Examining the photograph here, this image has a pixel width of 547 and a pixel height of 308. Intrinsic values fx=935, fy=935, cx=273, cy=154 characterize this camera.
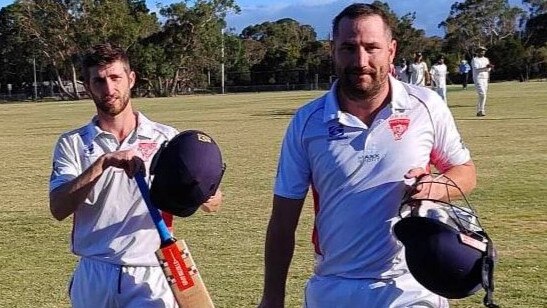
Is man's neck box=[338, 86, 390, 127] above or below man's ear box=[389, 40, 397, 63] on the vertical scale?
below

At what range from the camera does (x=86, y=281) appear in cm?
489

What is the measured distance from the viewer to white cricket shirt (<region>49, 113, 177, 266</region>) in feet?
15.9

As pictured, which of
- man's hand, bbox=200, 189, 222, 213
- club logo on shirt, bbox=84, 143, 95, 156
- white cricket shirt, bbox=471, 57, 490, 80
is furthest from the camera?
white cricket shirt, bbox=471, 57, 490, 80

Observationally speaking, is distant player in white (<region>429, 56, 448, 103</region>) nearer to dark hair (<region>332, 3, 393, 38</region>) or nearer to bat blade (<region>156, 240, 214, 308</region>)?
bat blade (<region>156, 240, 214, 308</region>)

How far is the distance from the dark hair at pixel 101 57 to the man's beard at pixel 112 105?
0.42 feet

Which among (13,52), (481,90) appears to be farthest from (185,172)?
(13,52)

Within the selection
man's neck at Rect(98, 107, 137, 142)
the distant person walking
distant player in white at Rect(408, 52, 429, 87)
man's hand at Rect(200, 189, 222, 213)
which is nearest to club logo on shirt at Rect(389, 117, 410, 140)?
man's hand at Rect(200, 189, 222, 213)

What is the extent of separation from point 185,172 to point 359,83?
919 millimetres

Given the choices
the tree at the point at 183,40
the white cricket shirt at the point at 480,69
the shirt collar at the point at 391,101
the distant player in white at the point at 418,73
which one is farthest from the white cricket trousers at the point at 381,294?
the tree at the point at 183,40

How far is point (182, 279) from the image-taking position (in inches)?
173

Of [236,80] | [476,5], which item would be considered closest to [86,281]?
[236,80]

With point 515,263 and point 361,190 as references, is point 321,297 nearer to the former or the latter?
point 361,190

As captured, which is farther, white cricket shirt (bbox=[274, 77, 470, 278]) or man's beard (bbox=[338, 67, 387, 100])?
white cricket shirt (bbox=[274, 77, 470, 278])

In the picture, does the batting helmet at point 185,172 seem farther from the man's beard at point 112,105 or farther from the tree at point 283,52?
the tree at point 283,52
